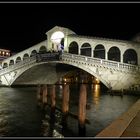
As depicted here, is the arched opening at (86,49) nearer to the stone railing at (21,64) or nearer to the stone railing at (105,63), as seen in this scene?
the stone railing at (105,63)

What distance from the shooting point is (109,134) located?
4.45 m

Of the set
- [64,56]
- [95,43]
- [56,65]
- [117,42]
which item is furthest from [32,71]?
[117,42]

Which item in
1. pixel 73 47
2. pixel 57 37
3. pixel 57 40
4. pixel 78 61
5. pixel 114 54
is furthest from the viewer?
pixel 57 40

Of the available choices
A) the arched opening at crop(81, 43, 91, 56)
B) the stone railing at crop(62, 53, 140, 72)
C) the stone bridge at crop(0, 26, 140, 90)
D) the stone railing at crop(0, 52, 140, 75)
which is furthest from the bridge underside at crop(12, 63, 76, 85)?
the stone railing at crop(62, 53, 140, 72)

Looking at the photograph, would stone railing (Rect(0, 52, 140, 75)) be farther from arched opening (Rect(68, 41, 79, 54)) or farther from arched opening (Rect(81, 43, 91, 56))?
arched opening (Rect(68, 41, 79, 54))

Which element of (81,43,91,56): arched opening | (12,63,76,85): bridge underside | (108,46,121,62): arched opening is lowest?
(12,63,76,85): bridge underside

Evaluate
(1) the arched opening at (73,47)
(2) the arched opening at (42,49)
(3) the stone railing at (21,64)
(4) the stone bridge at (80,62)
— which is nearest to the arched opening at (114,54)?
(4) the stone bridge at (80,62)

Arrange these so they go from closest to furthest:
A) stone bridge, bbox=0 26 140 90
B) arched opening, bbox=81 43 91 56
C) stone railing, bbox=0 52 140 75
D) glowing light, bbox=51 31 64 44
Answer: stone railing, bbox=0 52 140 75 < stone bridge, bbox=0 26 140 90 < arched opening, bbox=81 43 91 56 < glowing light, bbox=51 31 64 44

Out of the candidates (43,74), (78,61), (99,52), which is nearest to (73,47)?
(99,52)

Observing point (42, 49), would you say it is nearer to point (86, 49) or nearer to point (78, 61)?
point (86, 49)

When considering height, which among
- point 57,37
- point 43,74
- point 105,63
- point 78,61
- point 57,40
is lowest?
point 43,74

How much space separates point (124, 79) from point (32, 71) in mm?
12722

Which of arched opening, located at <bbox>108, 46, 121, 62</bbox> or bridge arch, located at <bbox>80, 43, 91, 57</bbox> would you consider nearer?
arched opening, located at <bbox>108, 46, 121, 62</bbox>

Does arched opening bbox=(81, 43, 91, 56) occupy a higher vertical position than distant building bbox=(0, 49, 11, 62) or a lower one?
lower
